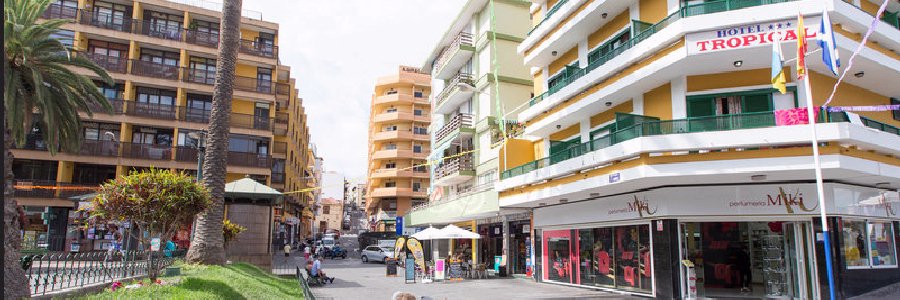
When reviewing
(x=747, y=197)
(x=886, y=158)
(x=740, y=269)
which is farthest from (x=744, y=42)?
(x=740, y=269)

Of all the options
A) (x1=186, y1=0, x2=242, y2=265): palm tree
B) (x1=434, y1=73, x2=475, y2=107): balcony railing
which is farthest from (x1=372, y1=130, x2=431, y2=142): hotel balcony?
(x1=186, y1=0, x2=242, y2=265): palm tree

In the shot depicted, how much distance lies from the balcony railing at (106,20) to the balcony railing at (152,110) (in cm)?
551

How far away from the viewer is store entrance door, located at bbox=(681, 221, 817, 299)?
53.9 feet

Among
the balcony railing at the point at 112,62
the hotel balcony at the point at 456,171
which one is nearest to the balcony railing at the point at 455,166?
the hotel balcony at the point at 456,171

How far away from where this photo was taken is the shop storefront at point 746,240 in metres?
16.1

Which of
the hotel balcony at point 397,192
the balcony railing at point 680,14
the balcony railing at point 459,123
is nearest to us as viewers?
the balcony railing at point 680,14

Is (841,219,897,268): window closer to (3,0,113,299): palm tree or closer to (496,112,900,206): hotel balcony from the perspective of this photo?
(496,112,900,206): hotel balcony

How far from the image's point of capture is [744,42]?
1516 centimetres

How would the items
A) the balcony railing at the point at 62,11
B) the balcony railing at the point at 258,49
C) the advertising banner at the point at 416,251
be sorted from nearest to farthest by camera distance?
the advertising banner at the point at 416,251 → the balcony railing at the point at 62,11 → the balcony railing at the point at 258,49

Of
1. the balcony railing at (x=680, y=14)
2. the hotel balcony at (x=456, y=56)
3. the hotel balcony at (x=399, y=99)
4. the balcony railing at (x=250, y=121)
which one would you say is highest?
the hotel balcony at (x=399, y=99)

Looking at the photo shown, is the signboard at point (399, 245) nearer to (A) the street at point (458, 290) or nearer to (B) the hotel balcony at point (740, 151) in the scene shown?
(A) the street at point (458, 290)

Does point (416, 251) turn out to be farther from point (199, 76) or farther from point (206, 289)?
point (199, 76)

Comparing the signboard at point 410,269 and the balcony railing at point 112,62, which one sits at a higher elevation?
the balcony railing at point 112,62

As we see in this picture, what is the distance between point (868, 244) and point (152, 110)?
4236 centimetres
